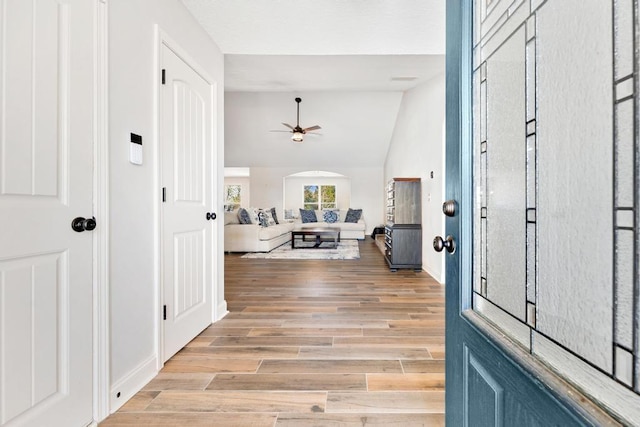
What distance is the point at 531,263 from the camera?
65 centimetres

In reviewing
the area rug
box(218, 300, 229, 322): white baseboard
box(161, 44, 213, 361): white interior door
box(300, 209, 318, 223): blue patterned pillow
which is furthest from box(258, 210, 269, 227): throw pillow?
box(161, 44, 213, 361): white interior door

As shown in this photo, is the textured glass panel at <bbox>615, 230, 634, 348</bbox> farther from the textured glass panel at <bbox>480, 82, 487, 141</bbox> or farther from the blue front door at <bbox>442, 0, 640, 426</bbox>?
the textured glass panel at <bbox>480, 82, 487, 141</bbox>

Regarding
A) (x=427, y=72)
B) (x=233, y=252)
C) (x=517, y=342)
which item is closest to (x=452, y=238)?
(x=517, y=342)

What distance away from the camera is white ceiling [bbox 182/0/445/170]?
2.30 meters

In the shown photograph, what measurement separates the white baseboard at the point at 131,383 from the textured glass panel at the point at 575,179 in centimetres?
180

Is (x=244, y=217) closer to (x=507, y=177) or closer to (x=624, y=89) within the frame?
(x=507, y=177)

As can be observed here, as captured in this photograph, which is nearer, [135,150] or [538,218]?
[538,218]

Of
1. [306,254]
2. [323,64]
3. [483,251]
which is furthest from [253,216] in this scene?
[483,251]

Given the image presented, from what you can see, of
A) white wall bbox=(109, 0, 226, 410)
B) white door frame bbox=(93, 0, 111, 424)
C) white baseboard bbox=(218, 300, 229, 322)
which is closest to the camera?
white door frame bbox=(93, 0, 111, 424)

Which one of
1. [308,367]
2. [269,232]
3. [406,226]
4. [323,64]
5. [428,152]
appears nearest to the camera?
[308,367]

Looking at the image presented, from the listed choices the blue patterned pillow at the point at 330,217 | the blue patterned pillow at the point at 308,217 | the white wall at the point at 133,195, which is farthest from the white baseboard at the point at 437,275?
the blue patterned pillow at the point at 308,217

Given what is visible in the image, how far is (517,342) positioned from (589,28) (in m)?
0.59

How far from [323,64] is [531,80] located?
365 cm

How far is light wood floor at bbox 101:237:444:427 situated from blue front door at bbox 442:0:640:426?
738 mm
